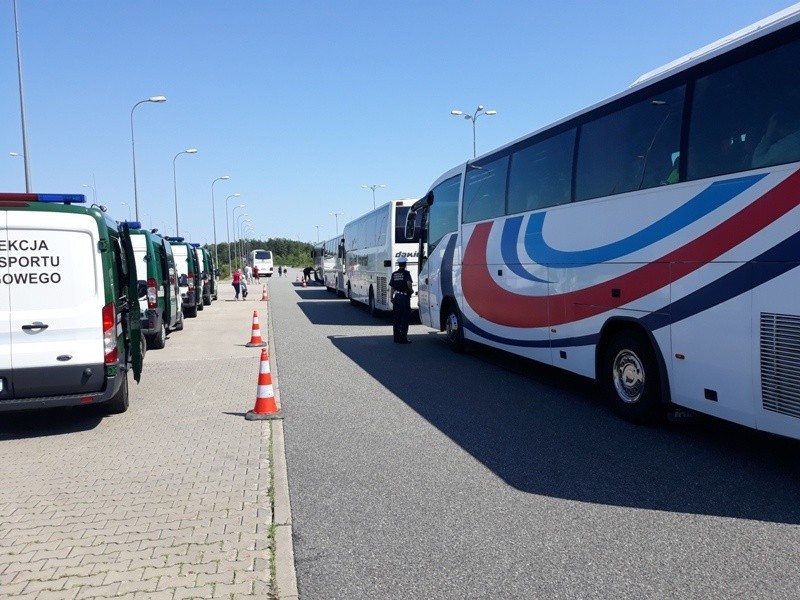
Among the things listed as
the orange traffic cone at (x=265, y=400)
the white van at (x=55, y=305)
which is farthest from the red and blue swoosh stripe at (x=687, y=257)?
the white van at (x=55, y=305)

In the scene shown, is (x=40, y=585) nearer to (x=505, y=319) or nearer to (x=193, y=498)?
(x=193, y=498)

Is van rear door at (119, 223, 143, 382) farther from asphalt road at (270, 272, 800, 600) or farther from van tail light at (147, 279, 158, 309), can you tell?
van tail light at (147, 279, 158, 309)

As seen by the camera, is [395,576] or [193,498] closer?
[395,576]

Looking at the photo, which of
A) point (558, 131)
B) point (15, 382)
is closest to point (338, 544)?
point (15, 382)

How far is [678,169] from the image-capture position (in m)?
6.45

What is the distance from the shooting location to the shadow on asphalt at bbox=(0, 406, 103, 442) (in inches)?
293

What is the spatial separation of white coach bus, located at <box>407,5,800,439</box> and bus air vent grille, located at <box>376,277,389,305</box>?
9.66 meters

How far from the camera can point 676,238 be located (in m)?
6.41

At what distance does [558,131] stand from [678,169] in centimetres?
274

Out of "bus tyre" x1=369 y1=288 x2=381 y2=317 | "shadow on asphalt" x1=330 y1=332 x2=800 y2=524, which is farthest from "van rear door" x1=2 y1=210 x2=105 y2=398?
"bus tyre" x1=369 y1=288 x2=381 y2=317

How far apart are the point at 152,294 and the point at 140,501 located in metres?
9.54

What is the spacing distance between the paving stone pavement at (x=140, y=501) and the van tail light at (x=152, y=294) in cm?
494

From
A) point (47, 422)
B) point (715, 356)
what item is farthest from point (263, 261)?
point (715, 356)

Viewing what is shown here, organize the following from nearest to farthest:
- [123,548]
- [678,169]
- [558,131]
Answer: [123,548], [678,169], [558,131]
